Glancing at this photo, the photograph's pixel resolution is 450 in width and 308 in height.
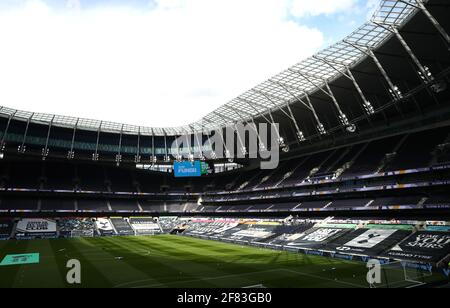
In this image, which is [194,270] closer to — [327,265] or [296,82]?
[327,265]

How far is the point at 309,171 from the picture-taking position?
54.5 m

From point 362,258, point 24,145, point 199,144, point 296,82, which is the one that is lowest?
point 362,258

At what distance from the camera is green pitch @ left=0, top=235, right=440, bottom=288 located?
68.6 ft

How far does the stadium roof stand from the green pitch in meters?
23.1

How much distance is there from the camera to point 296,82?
142 feet

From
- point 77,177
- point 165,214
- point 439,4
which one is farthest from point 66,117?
point 439,4

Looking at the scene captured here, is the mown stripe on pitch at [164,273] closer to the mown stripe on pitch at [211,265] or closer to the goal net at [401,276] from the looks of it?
the mown stripe on pitch at [211,265]

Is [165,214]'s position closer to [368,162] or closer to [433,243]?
[368,162]

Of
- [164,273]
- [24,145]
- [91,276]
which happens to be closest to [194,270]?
[164,273]

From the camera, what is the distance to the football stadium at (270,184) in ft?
82.8

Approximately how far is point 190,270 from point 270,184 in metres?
37.4

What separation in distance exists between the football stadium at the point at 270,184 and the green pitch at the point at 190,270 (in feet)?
0.67
